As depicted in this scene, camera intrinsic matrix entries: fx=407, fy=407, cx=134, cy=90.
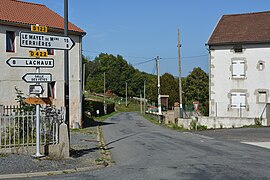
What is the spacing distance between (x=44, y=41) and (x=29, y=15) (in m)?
20.2

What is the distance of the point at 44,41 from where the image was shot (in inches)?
455

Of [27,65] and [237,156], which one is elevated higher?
[27,65]

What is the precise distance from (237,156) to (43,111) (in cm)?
634

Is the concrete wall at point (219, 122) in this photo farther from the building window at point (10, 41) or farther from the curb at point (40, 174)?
the curb at point (40, 174)

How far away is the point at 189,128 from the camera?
105 feet

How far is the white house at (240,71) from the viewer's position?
3400cm

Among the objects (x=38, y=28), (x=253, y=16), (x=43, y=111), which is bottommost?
(x=43, y=111)

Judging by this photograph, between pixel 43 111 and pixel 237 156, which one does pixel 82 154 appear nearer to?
pixel 43 111

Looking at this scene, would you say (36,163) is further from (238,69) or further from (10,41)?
(238,69)

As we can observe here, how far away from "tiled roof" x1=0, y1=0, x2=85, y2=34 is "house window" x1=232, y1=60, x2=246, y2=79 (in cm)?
1318

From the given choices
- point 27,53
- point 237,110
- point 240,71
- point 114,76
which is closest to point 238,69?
point 240,71

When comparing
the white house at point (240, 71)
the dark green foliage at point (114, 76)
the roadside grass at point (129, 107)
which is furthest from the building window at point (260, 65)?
the dark green foliage at point (114, 76)

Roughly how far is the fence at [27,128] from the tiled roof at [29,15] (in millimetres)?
16465

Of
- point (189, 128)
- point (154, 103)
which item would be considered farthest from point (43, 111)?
point (154, 103)
